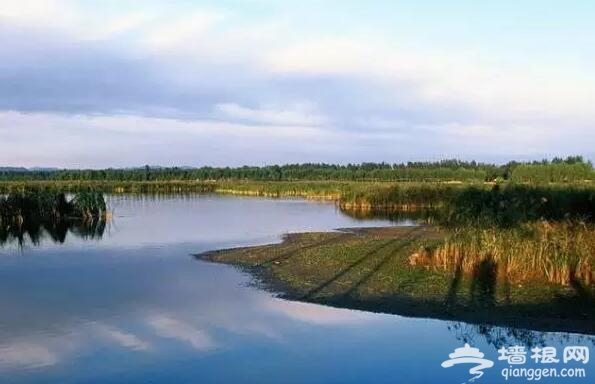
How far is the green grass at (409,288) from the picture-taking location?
1200 cm

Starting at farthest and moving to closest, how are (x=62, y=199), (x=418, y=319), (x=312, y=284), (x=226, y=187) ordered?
(x=226, y=187), (x=62, y=199), (x=312, y=284), (x=418, y=319)

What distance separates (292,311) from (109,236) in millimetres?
A: 16589

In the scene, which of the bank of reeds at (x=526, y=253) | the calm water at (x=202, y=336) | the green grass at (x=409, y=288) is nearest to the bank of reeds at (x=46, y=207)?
the calm water at (x=202, y=336)

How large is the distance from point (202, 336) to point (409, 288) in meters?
4.55

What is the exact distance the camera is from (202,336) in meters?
11.7

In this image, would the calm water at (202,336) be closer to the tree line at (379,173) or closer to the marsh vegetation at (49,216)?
the marsh vegetation at (49,216)

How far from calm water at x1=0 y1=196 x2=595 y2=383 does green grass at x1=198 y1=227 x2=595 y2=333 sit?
1.62ft

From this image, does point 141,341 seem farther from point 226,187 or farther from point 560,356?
point 226,187

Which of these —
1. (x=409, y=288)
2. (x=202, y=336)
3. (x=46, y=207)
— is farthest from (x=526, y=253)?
(x=46, y=207)

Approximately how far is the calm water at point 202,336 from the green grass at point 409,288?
49cm

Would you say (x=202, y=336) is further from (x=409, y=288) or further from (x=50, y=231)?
(x=50, y=231)

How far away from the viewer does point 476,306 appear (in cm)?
1255

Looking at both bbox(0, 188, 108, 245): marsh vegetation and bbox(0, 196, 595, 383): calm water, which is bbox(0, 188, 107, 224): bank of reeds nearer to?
bbox(0, 188, 108, 245): marsh vegetation

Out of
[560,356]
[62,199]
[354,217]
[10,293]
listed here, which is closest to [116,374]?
[560,356]
